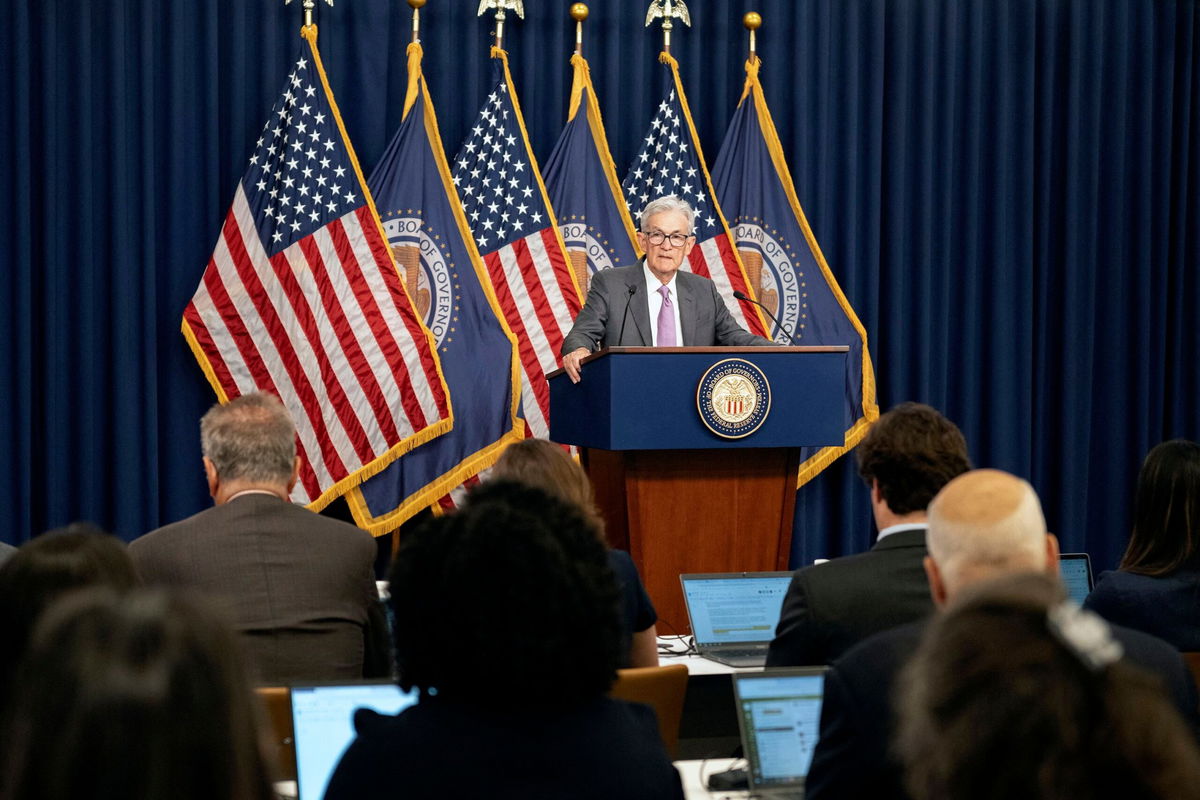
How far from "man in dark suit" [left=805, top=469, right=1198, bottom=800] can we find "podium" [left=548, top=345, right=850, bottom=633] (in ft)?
7.58

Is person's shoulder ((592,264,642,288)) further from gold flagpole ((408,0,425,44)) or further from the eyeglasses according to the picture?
gold flagpole ((408,0,425,44))

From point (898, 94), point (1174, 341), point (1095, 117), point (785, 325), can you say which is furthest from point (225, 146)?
point (1174, 341)

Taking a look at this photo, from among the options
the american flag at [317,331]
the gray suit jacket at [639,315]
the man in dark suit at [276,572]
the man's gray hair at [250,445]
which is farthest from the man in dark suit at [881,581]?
the american flag at [317,331]

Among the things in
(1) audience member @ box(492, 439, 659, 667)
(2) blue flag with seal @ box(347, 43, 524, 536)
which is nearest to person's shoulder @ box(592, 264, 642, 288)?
(2) blue flag with seal @ box(347, 43, 524, 536)

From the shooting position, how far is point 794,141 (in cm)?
693

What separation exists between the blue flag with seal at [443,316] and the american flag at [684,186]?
1.00 meters

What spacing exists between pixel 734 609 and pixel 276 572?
1.42m

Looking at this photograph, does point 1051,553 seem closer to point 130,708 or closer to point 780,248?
point 130,708

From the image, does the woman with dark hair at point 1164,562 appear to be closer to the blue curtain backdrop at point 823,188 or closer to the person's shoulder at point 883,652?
the person's shoulder at point 883,652

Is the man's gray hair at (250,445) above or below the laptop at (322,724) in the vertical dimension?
above

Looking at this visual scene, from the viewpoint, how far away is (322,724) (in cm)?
210

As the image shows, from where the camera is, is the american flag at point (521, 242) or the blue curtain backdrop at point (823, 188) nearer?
the blue curtain backdrop at point (823, 188)

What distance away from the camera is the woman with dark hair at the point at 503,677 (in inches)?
53.6

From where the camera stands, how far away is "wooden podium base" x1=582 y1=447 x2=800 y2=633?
4273 millimetres
